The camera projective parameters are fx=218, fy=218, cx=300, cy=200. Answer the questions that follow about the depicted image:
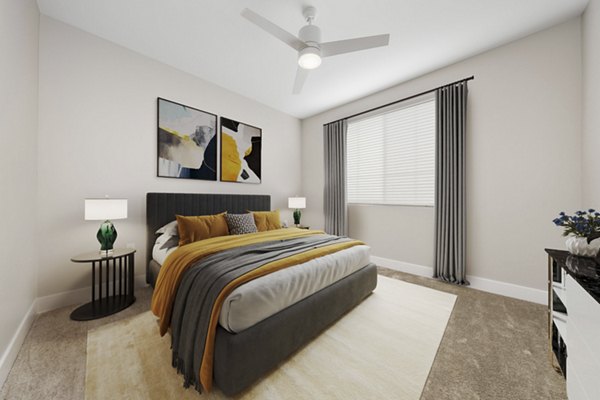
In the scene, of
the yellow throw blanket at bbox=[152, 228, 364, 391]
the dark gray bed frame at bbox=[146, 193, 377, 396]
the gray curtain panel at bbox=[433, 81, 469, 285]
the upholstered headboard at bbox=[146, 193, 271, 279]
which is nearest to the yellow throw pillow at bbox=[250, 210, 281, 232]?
the upholstered headboard at bbox=[146, 193, 271, 279]

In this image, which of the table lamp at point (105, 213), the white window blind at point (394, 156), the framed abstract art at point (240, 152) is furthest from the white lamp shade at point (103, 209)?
the white window blind at point (394, 156)

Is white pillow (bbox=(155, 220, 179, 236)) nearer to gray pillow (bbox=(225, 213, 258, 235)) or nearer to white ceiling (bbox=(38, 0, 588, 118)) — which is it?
gray pillow (bbox=(225, 213, 258, 235))

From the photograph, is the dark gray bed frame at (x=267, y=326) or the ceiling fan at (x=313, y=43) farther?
the ceiling fan at (x=313, y=43)

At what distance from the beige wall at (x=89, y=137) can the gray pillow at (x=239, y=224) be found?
0.92 m

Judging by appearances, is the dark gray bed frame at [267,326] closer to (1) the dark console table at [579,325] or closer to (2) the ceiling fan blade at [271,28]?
(1) the dark console table at [579,325]

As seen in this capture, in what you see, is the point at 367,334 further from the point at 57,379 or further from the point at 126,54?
the point at 126,54

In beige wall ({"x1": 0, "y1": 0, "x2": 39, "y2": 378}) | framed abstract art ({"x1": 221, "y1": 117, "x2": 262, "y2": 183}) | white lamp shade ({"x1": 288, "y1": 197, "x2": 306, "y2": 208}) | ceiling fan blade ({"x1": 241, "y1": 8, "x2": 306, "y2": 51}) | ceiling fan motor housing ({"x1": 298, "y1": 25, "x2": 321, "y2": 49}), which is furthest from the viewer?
white lamp shade ({"x1": 288, "y1": 197, "x2": 306, "y2": 208})

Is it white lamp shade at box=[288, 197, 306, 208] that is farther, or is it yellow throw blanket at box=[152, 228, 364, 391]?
white lamp shade at box=[288, 197, 306, 208]

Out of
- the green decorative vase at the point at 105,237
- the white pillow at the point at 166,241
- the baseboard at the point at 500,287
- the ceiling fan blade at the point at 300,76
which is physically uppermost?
the ceiling fan blade at the point at 300,76

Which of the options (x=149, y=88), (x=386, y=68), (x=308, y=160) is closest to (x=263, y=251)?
(x=149, y=88)

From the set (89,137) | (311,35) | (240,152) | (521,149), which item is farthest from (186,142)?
(521,149)

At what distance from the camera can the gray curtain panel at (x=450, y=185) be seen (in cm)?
287

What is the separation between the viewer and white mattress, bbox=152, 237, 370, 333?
4.22 feet

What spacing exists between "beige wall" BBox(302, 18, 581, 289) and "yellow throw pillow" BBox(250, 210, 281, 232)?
7.82 ft
